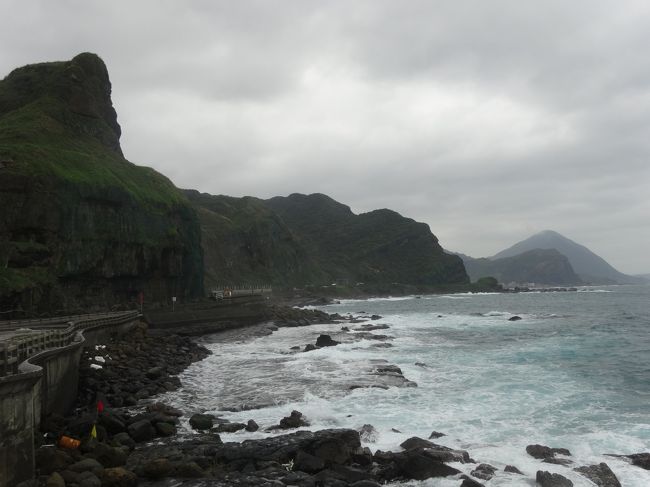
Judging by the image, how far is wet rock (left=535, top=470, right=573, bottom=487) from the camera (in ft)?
40.0

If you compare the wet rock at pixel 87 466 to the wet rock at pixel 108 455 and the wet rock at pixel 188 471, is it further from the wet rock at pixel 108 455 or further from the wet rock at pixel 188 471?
the wet rock at pixel 188 471

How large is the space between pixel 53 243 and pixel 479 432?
134ft

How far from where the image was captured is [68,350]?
65.4 feet

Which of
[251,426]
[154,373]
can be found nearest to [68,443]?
[251,426]

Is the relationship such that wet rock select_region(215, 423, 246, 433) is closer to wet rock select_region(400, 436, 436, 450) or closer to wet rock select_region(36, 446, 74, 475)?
wet rock select_region(36, 446, 74, 475)

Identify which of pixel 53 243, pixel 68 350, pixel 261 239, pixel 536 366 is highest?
pixel 261 239

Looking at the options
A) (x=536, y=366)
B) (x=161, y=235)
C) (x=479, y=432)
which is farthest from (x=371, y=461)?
(x=161, y=235)

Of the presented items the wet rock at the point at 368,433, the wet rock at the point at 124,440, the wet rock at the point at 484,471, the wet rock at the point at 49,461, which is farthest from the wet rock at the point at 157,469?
the wet rock at the point at 484,471

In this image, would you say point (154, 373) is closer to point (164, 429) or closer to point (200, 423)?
point (200, 423)

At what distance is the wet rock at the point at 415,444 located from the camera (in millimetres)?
14758

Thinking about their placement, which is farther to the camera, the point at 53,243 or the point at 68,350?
the point at 53,243

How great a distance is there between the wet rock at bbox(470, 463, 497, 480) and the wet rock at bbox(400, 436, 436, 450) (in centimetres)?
172

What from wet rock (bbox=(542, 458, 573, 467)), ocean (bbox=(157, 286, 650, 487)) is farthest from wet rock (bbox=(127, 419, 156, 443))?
wet rock (bbox=(542, 458, 573, 467))

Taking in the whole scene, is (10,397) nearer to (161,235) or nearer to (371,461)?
(371,461)
